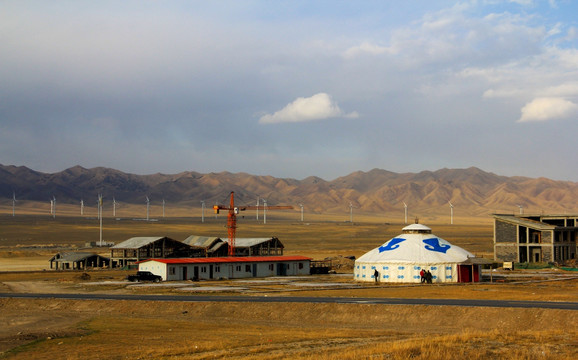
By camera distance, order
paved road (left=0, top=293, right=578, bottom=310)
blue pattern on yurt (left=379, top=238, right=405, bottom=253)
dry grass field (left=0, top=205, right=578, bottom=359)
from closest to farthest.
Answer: dry grass field (left=0, top=205, right=578, bottom=359) → paved road (left=0, top=293, right=578, bottom=310) → blue pattern on yurt (left=379, top=238, right=405, bottom=253)

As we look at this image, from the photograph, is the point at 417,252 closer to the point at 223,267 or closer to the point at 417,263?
the point at 417,263

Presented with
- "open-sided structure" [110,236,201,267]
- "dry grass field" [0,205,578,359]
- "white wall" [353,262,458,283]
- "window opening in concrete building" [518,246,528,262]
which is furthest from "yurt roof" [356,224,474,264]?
"open-sided structure" [110,236,201,267]

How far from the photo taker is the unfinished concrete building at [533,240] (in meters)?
106

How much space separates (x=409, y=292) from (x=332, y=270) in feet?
126

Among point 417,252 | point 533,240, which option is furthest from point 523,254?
point 417,252

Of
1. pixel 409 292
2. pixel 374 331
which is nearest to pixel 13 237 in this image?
pixel 409 292

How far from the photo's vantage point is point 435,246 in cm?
8288

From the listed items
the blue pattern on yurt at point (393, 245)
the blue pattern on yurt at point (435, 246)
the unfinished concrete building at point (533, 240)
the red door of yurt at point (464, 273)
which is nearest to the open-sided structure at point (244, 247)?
the blue pattern on yurt at point (393, 245)

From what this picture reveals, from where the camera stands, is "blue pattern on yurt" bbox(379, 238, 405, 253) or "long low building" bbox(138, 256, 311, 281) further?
"long low building" bbox(138, 256, 311, 281)

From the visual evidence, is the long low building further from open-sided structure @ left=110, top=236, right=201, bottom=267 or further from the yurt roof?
open-sided structure @ left=110, top=236, right=201, bottom=267

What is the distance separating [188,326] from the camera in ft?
154

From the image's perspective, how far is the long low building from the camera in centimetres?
8656

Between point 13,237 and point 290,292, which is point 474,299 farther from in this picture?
point 13,237

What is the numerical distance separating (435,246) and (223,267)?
2687 cm
